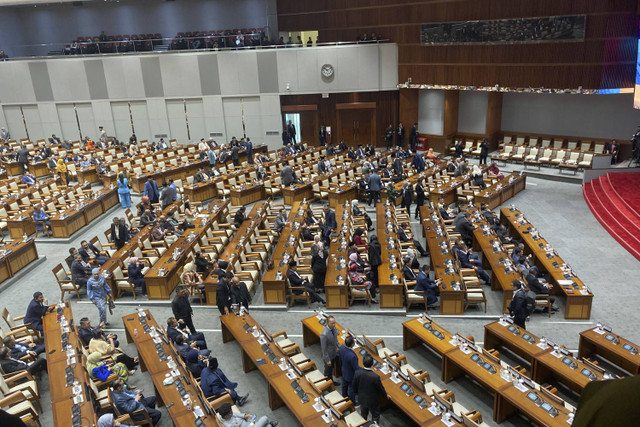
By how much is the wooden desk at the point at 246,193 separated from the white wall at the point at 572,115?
13.2 meters

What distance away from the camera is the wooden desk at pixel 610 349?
789 centimetres

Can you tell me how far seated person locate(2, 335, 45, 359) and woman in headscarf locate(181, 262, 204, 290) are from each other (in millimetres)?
3143

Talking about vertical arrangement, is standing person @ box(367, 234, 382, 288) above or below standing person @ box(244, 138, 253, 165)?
below

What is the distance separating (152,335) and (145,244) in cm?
504

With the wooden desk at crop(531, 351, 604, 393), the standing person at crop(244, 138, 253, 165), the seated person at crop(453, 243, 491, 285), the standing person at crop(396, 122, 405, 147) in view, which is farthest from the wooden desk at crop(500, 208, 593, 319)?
the standing person at crop(244, 138, 253, 165)

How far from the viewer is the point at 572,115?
2205cm

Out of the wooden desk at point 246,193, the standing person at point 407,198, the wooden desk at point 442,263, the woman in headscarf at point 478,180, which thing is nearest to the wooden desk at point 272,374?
the wooden desk at point 442,263

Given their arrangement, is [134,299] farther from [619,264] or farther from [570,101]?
[570,101]

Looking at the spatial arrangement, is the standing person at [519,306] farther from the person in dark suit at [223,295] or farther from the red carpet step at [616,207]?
the red carpet step at [616,207]

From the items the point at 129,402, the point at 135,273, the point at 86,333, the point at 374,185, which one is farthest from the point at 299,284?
the point at 374,185

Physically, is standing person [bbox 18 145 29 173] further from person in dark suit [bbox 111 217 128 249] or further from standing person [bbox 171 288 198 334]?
standing person [bbox 171 288 198 334]

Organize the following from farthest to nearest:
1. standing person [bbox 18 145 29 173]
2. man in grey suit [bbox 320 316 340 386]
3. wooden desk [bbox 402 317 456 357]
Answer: standing person [bbox 18 145 29 173]
wooden desk [bbox 402 317 456 357]
man in grey suit [bbox 320 316 340 386]

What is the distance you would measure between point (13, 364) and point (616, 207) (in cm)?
1628

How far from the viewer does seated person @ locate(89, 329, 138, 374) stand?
8.61 metres
